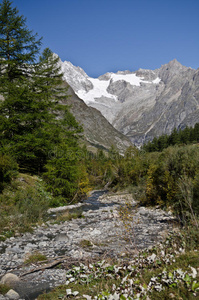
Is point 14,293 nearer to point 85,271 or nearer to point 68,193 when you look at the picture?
point 85,271

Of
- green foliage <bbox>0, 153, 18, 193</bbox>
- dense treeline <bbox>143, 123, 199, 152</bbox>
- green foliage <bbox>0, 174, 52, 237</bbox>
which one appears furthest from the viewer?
dense treeline <bbox>143, 123, 199, 152</bbox>

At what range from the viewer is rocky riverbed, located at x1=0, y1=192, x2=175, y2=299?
6.55 metres

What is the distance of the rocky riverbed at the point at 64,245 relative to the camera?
655 centimetres

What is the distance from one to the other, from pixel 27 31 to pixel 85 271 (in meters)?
25.5

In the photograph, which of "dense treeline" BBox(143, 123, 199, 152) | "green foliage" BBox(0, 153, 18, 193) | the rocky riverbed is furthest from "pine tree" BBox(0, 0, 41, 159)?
"dense treeline" BBox(143, 123, 199, 152)

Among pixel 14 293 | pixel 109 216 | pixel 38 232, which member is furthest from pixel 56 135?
pixel 14 293

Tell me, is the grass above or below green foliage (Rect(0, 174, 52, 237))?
above

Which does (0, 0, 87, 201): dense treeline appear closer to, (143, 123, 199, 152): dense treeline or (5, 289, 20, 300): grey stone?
(5, 289, 20, 300): grey stone

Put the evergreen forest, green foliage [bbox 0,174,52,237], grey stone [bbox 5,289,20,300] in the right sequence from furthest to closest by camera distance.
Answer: the evergreen forest
green foliage [bbox 0,174,52,237]
grey stone [bbox 5,289,20,300]

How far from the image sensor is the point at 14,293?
5.77 meters

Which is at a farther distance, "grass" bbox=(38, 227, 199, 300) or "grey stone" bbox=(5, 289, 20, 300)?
"grey stone" bbox=(5, 289, 20, 300)

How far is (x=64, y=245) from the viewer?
10.1 meters

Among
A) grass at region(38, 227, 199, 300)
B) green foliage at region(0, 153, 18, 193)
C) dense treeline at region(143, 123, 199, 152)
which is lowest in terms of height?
grass at region(38, 227, 199, 300)

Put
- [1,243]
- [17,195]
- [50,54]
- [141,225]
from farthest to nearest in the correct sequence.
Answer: [50,54] → [17,195] → [141,225] → [1,243]
